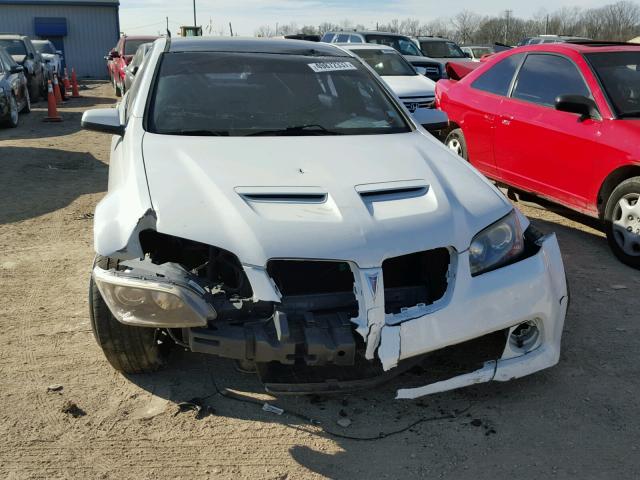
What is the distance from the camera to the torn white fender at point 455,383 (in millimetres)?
2879

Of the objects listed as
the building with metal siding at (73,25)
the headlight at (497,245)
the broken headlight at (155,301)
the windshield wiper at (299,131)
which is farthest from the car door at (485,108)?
the building with metal siding at (73,25)

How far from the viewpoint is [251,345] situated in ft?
8.70

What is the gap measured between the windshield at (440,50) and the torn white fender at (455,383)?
16.2 m

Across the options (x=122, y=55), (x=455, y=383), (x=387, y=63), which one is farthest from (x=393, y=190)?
(x=122, y=55)

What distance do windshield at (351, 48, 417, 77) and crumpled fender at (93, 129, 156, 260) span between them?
9.19 m

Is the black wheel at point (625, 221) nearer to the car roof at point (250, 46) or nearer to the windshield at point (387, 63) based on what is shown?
the car roof at point (250, 46)

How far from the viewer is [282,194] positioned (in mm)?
2939

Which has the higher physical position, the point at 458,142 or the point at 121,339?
the point at 458,142

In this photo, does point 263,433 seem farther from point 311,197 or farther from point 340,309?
point 311,197

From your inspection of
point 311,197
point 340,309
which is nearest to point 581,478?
point 340,309

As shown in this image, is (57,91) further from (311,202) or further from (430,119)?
(311,202)

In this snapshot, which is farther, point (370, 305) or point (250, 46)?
point (250, 46)

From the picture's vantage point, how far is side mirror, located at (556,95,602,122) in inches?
205

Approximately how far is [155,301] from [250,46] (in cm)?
253
